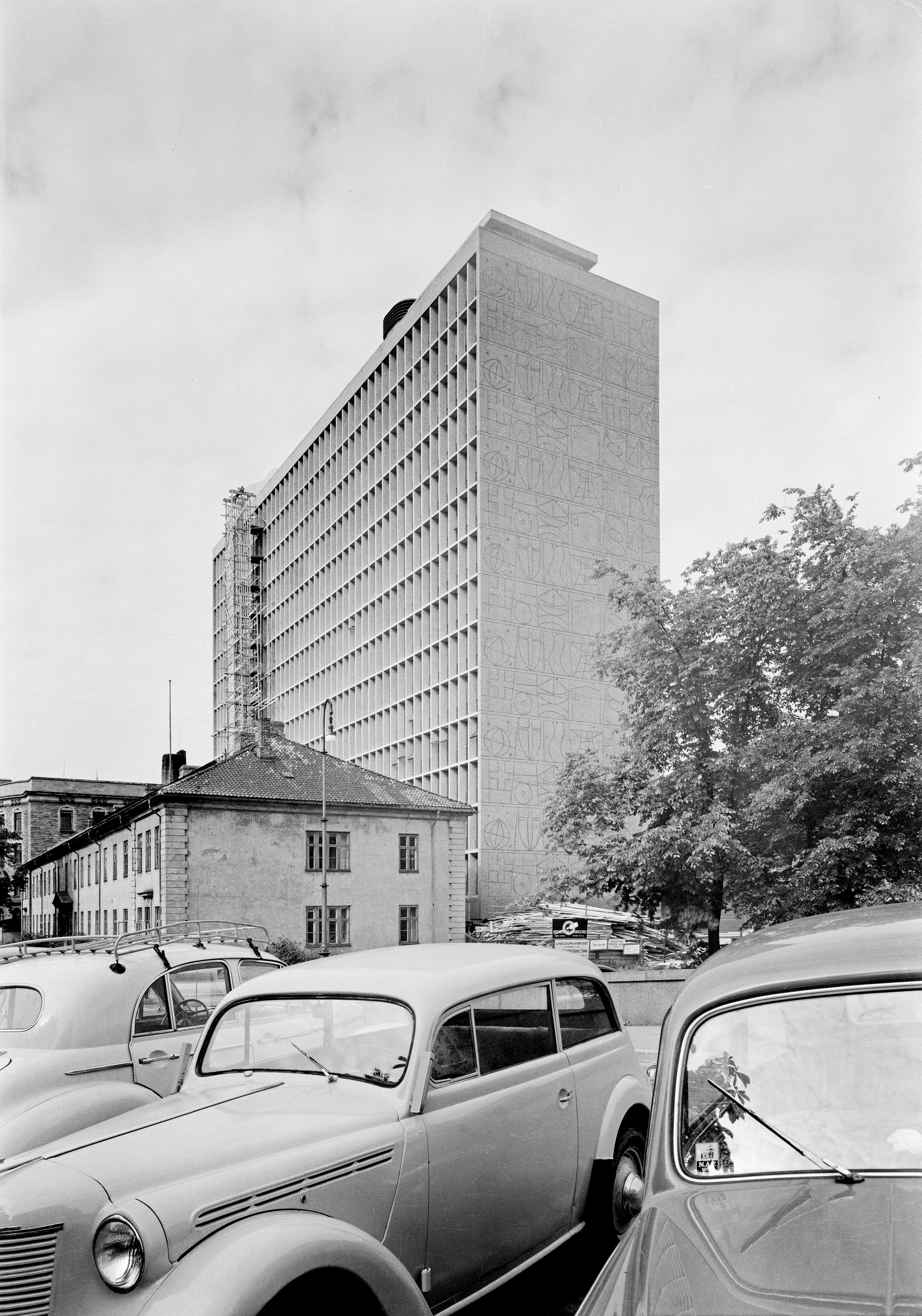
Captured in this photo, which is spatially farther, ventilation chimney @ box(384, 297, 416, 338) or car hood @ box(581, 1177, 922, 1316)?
ventilation chimney @ box(384, 297, 416, 338)

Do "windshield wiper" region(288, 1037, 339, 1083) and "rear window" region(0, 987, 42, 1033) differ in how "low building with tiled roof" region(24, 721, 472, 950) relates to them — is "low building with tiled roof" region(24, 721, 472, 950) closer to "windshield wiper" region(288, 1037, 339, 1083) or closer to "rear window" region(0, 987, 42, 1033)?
"rear window" region(0, 987, 42, 1033)

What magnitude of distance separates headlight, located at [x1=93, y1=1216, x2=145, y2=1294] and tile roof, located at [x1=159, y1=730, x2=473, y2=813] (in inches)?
1311

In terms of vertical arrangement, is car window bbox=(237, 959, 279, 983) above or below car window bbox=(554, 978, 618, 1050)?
below

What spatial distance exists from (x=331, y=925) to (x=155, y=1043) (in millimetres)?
33322

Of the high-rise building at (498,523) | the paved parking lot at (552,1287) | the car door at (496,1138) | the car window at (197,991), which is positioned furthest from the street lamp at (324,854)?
the car door at (496,1138)

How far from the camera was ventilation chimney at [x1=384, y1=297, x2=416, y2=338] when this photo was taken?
83.9m

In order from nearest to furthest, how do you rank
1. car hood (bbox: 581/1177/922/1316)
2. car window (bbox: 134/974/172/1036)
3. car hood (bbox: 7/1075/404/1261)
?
car hood (bbox: 581/1177/922/1316) → car hood (bbox: 7/1075/404/1261) → car window (bbox: 134/974/172/1036)

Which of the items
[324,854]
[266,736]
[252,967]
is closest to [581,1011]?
[252,967]

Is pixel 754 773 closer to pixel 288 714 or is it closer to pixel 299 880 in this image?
pixel 299 880

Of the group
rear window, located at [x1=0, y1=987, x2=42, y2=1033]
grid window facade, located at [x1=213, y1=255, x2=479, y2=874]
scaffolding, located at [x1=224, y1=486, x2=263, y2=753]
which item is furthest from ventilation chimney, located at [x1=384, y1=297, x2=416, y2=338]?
rear window, located at [x1=0, y1=987, x2=42, y2=1033]

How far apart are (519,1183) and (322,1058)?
1.08 meters

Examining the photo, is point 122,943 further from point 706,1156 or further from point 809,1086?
point 809,1086

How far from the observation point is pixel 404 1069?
4.18m

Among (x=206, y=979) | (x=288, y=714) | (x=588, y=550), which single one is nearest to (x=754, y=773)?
(x=206, y=979)
